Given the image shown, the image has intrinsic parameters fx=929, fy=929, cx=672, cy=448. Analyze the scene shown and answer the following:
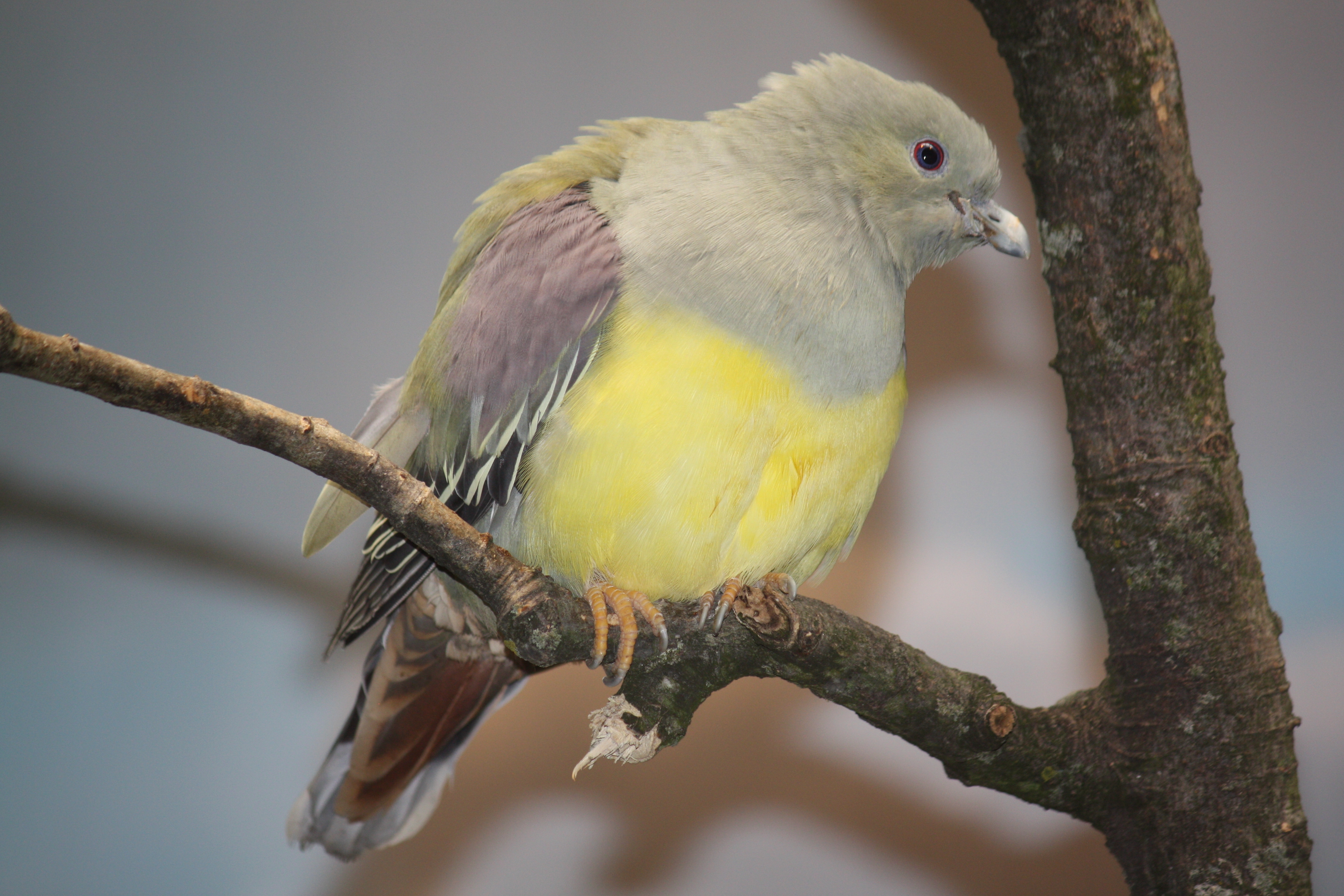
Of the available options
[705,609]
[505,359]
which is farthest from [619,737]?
[505,359]

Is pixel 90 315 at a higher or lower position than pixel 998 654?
lower

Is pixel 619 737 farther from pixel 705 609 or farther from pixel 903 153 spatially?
pixel 903 153

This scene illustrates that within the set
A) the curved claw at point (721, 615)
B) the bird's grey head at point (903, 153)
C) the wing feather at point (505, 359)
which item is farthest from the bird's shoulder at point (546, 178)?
the curved claw at point (721, 615)

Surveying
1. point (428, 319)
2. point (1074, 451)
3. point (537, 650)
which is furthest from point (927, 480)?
point (537, 650)

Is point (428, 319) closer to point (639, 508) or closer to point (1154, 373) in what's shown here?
point (639, 508)

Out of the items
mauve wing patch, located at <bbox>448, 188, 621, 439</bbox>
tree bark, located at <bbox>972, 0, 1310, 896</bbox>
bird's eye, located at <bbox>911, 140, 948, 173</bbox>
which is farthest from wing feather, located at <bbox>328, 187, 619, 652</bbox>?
tree bark, located at <bbox>972, 0, 1310, 896</bbox>

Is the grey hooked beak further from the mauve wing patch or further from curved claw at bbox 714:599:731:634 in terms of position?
curved claw at bbox 714:599:731:634
